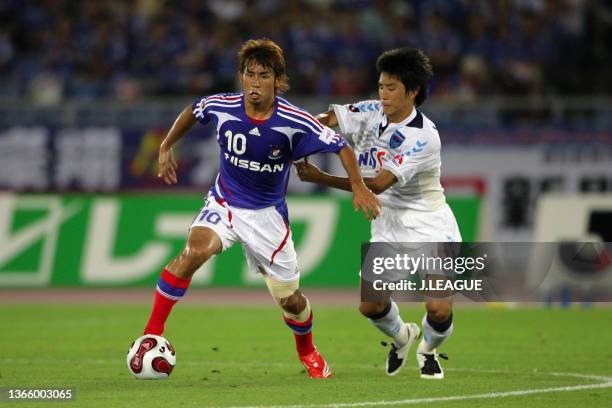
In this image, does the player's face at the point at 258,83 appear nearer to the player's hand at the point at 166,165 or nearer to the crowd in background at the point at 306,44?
the player's hand at the point at 166,165

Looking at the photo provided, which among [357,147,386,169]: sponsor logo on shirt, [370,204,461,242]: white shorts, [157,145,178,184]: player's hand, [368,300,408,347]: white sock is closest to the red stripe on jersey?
[357,147,386,169]: sponsor logo on shirt

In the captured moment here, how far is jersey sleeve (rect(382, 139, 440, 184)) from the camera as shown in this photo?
859 cm

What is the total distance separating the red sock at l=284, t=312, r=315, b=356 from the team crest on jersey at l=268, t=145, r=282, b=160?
1195 mm

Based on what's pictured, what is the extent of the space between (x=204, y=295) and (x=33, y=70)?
6.10 meters

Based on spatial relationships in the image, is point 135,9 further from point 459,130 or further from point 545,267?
point 545,267

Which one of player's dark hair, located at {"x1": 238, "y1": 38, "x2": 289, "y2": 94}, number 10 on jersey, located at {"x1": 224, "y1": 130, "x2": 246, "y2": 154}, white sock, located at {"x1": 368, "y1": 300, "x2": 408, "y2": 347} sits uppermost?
player's dark hair, located at {"x1": 238, "y1": 38, "x2": 289, "y2": 94}

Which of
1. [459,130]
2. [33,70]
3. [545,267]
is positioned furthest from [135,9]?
[545,267]

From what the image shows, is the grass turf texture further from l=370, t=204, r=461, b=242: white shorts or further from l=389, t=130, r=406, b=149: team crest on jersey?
l=389, t=130, r=406, b=149: team crest on jersey

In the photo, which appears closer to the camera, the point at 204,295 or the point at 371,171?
the point at 371,171

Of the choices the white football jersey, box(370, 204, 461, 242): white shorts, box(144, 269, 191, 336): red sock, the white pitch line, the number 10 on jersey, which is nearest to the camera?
the white pitch line

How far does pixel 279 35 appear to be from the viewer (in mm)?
21453

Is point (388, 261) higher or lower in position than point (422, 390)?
higher

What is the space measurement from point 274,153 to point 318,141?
1.12 ft

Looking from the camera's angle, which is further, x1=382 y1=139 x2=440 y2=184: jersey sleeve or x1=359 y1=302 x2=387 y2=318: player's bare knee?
x1=359 y1=302 x2=387 y2=318: player's bare knee
